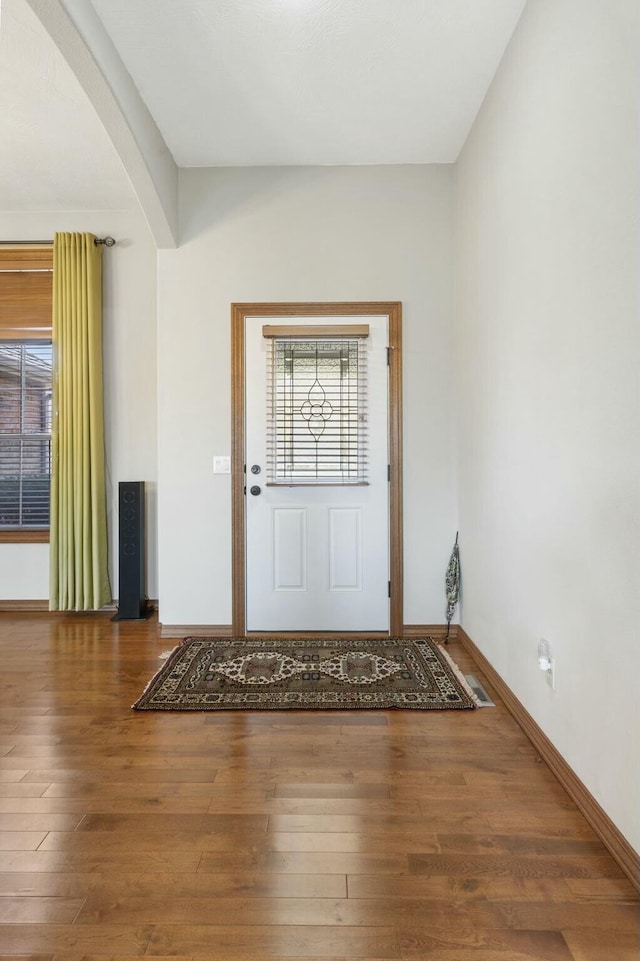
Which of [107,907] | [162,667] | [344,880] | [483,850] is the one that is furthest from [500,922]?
[162,667]

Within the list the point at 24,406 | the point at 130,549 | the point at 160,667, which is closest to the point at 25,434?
the point at 24,406

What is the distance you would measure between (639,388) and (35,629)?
12.6 feet

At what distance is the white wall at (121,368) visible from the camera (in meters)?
3.94

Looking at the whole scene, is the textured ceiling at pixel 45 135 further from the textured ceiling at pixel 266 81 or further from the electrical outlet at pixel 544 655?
the electrical outlet at pixel 544 655

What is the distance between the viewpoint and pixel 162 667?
2859 mm

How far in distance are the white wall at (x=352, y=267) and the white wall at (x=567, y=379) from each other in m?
0.59

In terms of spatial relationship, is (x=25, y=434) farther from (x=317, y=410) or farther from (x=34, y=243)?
(x=317, y=410)

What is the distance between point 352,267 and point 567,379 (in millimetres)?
2003

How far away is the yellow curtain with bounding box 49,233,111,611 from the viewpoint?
12.5ft

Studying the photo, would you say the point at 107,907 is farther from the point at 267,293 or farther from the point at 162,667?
the point at 267,293

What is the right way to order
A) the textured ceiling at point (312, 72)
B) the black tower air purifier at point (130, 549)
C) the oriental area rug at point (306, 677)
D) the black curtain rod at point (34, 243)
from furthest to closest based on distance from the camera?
the black curtain rod at point (34, 243), the black tower air purifier at point (130, 549), the oriental area rug at point (306, 677), the textured ceiling at point (312, 72)

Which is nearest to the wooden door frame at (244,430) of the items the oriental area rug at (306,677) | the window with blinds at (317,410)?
the window with blinds at (317,410)

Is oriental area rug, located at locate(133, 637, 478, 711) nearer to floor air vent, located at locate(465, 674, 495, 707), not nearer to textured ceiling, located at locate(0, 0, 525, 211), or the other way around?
floor air vent, located at locate(465, 674, 495, 707)

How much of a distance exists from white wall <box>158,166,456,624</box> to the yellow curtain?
82 centimetres
